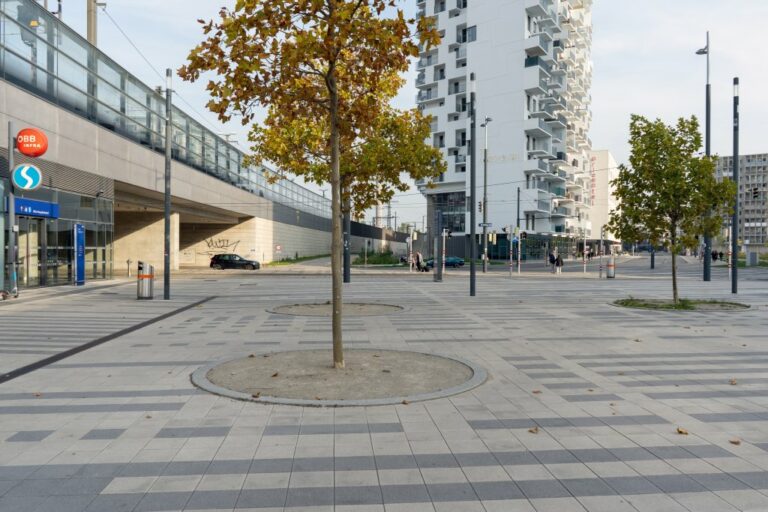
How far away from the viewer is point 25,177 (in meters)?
18.5

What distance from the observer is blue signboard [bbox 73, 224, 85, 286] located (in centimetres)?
2480

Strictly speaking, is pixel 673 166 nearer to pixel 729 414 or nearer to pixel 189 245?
pixel 729 414

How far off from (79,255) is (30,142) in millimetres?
7385

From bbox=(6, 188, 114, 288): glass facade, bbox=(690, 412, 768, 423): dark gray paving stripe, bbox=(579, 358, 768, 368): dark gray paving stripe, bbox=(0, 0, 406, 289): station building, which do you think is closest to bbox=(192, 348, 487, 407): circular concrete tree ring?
bbox=(579, 358, 768, 368): dark gray paving stripe

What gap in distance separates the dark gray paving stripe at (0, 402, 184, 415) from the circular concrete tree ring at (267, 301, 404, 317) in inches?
322

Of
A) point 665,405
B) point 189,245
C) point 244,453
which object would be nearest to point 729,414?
point 665,405

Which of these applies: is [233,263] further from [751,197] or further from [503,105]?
[751,197]

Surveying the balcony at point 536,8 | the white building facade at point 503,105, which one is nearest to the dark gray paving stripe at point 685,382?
the white building facade at point 503,105

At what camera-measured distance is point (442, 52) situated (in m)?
69.9

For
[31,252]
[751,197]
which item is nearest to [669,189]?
[31,252]

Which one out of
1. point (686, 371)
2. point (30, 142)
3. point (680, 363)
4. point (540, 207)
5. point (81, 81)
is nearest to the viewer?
point (686, 371)

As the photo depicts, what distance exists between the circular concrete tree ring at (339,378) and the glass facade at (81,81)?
31.8 feet

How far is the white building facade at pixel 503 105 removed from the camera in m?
64.4

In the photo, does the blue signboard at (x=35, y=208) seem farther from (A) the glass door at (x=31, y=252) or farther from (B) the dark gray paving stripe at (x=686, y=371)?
(B) the dark gray paving stripe at (x=686, y=371)
